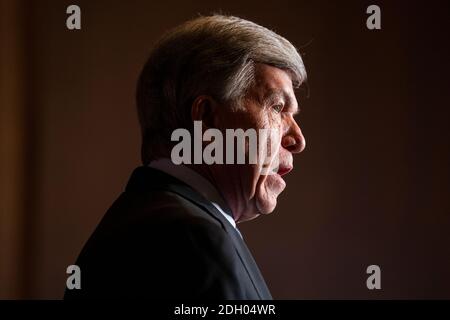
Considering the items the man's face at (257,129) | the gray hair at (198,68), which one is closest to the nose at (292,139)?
the man's face at (257,129)

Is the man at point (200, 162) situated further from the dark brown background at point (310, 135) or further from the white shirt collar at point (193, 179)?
the dark brown background at point (310, 135)

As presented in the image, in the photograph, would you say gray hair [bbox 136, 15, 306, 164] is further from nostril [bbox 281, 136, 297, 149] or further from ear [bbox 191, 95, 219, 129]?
nostril [bbox 281, 136, 297, 149]

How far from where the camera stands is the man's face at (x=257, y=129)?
91 centimetres

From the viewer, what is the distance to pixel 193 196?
830mm

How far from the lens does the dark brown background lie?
1.94m

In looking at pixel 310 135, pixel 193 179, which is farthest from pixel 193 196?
pixel 310 135

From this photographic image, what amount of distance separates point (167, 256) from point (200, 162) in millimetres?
217

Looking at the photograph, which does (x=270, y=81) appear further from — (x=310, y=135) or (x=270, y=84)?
(x=310, y=135)

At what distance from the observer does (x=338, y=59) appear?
6.45 feet

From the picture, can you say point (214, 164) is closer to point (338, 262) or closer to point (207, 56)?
point (207, 56)

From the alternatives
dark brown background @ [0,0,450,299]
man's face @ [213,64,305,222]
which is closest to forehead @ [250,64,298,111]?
man's face @ [213,64,305,222]

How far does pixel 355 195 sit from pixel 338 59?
408mm
